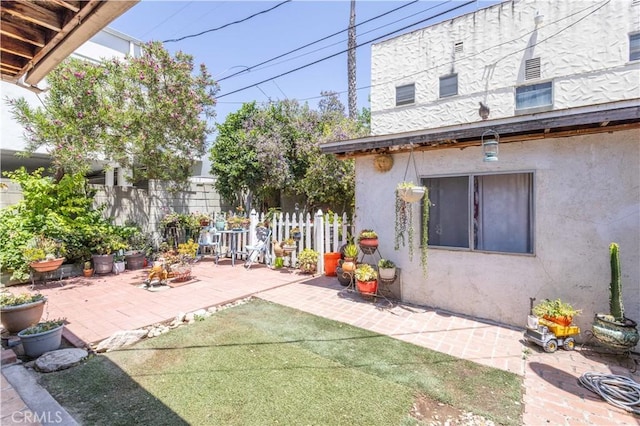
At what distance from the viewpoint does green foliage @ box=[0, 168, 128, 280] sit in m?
6.58

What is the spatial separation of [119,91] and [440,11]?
8.47m

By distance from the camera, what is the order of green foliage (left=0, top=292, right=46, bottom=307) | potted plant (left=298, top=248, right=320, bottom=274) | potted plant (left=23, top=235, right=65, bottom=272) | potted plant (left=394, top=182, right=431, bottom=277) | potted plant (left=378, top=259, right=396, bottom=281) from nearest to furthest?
1. green foliage (left=0, top=292, right=46, bottom=307)
2. potted plant (left=394, top=182, right=431, bottom=277)
3. potted plant (left=378, top=259, right=396, bottom=281)
4. potted plant (left=23, top=235, right=65, bottom=272)
5. potted plant (left=298, top=248, right=320, bottom=274)

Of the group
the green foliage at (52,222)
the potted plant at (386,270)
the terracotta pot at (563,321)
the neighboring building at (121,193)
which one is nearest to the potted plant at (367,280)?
the potted plant at (386,270)

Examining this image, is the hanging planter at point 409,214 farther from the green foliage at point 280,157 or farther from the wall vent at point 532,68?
the wall vent at point 532,68

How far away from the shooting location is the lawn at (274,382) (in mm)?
2637

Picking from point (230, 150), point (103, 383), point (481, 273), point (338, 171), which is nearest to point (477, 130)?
point (481, 273)

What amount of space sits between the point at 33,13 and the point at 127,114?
5582 millimetres

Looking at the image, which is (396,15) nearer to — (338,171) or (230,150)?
(338,171)

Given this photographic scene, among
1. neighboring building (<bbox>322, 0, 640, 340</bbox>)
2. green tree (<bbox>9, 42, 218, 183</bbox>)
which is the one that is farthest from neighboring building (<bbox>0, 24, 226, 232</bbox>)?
neighboring building (<bbox>322, 0, 640, 340</bbox>)

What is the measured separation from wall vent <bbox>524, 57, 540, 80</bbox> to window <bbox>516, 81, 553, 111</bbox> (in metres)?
0.27

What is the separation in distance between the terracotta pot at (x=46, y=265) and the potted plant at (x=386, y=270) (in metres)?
6.88

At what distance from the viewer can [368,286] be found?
18.3ft

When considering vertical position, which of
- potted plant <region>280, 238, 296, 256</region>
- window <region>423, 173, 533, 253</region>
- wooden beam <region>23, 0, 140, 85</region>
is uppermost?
wooden beam <region>23, 0, 140, 85</region>

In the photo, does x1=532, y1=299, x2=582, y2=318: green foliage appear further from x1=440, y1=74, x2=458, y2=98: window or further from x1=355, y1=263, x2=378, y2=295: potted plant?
x1=440, y1=74, x2=458, y2=98: window
